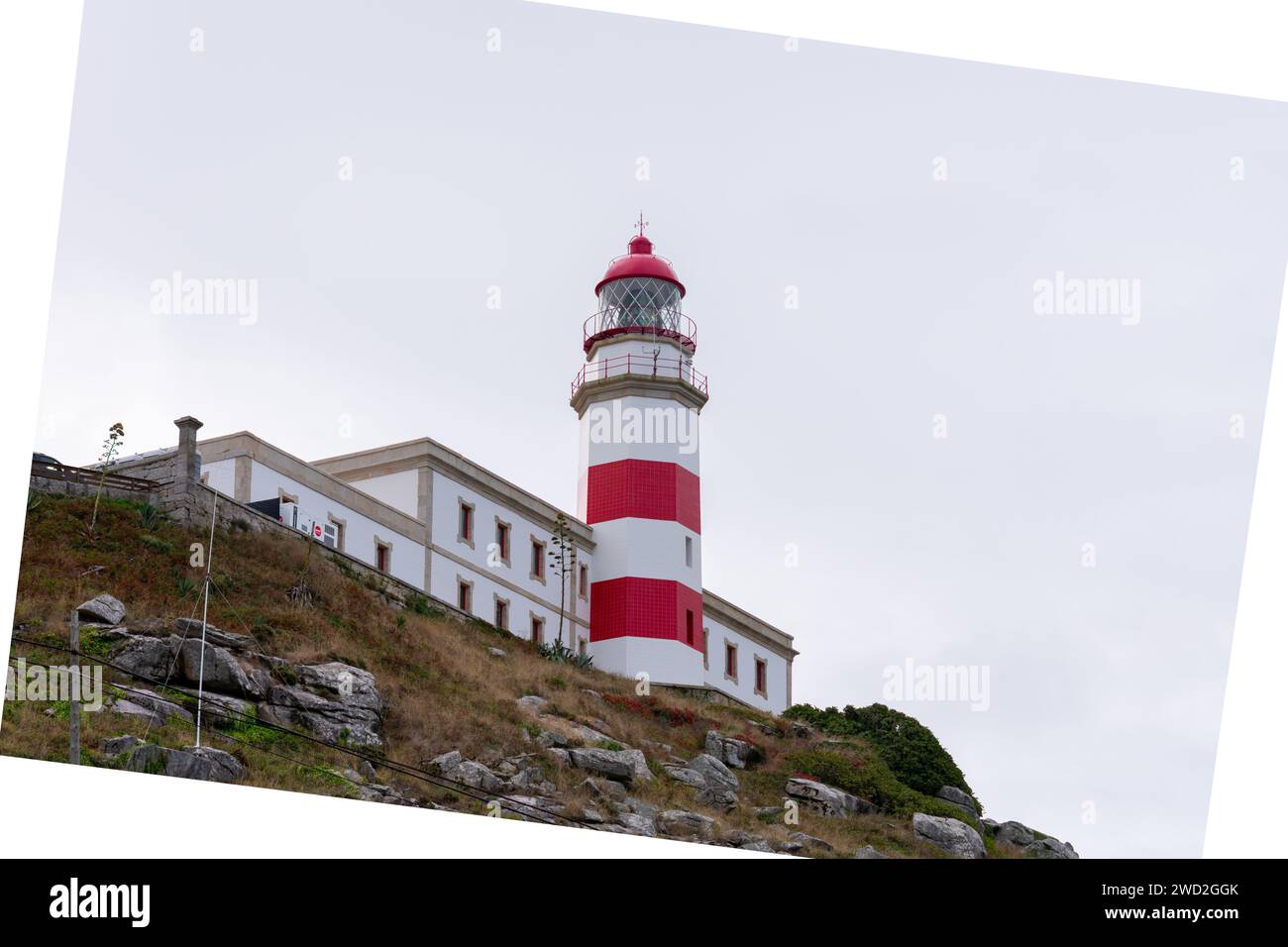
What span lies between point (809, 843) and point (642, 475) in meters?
17.6

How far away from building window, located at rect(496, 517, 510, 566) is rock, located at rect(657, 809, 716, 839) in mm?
14088

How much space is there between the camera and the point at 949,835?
32.1m

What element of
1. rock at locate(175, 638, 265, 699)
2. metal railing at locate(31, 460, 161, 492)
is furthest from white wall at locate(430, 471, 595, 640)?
rock at locate(175, 638, 265, 699)

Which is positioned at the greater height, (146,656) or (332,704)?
(146,656)

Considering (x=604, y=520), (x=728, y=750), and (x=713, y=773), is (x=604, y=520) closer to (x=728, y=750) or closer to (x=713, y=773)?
(x=728, y=750)

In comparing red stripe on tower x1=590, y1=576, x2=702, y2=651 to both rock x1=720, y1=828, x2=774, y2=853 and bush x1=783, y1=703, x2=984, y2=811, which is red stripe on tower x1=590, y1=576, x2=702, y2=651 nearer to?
bush x1=783, y1=703, x2=984, y2=811

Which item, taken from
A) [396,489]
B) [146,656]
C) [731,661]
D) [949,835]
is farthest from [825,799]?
[731,661]

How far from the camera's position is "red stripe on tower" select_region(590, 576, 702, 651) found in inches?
1683

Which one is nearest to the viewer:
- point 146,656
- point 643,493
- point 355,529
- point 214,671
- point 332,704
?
point 146,656

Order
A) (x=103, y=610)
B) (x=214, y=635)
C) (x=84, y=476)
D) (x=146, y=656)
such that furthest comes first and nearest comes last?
(x=84, y=476), (x=214, y=635), (x=103, y=610), (x=146, y=656)

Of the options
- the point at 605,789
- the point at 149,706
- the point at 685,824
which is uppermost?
the point at 149,706
